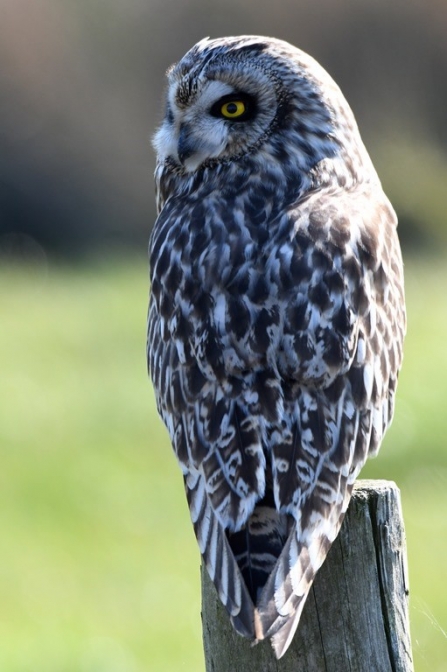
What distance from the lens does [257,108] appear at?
4445mm

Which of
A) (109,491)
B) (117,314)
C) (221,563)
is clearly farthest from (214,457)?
(117,314)

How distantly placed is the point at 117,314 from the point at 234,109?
991 cm

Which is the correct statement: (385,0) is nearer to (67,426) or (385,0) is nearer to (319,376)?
(67,426)

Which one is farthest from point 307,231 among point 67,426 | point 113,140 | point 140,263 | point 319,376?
point 113,140

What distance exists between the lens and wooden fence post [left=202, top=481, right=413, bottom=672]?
132 inches

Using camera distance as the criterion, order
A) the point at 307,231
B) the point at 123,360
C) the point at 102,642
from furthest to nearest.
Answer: the point at 123,360, the point at 102,642, the point at 307,231

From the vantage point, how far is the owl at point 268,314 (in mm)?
A: 3451

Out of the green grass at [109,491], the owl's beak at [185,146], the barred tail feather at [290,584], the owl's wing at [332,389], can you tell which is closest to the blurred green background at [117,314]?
the green grass at [109,491]

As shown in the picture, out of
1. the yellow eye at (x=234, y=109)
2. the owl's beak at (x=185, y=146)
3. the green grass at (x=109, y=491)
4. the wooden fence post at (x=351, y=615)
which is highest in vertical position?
the yellow eye at (x=234, y=109)

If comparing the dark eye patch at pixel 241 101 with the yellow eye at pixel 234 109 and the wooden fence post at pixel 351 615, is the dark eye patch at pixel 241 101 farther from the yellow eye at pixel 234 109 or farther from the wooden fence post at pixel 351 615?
the wooden fence post at pixel 351 615

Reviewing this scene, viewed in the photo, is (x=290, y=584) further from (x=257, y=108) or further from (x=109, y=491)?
(x=109, y=491)

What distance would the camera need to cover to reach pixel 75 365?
42.4 ft

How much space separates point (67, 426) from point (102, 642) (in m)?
3.67

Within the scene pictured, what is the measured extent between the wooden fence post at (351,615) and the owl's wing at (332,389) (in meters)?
0.09
